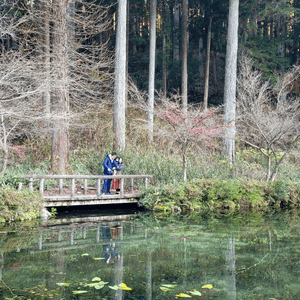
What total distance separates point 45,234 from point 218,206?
6.30 m

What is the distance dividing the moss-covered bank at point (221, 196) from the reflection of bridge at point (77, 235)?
6.10 ft

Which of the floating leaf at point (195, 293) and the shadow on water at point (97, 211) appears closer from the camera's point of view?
the floating leaf at point (195, 293)

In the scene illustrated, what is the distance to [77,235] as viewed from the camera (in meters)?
9.78

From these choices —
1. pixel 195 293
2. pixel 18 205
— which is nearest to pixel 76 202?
pixel 18 205

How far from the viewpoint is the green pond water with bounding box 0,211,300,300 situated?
5.97 metres

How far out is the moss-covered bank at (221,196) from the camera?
13.6m

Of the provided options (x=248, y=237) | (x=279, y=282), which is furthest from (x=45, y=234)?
(x=279, y=282)

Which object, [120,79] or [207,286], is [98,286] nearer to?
[207,286]

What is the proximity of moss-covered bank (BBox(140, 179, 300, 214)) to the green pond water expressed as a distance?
4.85 ft

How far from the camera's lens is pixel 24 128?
1677cm

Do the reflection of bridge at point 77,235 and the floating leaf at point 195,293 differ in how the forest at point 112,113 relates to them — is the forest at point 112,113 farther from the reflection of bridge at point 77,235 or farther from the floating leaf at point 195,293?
the floating leaf at point 195,293

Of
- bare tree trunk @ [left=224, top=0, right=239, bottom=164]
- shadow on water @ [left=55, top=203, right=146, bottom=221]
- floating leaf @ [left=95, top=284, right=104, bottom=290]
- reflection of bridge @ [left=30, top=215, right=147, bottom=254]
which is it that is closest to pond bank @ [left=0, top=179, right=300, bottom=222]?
shadow on water @ [left=55, top=203, right=146, bottom=221]

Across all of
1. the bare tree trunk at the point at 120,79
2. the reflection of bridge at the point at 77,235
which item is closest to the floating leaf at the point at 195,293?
the reflection of bridge at the point at 77,235

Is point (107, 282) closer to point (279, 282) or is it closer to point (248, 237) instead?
point (279, 282)
